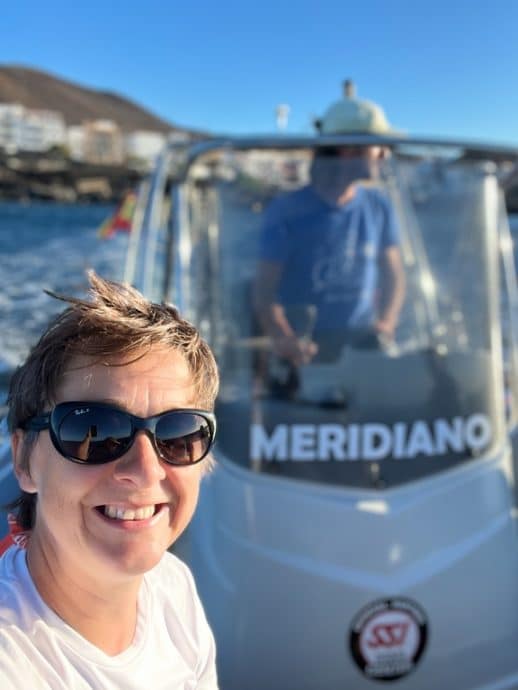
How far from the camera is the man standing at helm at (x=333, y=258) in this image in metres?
2.21

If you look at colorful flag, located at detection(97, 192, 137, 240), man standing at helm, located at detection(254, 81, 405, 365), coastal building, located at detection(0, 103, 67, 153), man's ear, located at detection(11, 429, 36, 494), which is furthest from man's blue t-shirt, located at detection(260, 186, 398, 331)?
coastal building, located at detection(0, 103, 67, 153)

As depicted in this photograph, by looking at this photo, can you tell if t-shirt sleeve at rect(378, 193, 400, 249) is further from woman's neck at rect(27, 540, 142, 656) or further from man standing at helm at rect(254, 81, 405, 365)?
woman's neck at rect(27, 540, 142, 656)

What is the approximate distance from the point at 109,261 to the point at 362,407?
8.01m

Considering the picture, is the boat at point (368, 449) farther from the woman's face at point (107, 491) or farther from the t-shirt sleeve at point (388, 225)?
the woman's face at point (107, 491)

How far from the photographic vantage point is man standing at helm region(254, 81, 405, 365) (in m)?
2.21

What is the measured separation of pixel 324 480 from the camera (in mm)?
2031

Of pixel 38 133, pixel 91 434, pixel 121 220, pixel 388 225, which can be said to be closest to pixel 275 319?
pixel 388 225

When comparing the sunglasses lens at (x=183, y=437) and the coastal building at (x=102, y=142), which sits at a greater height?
the coastal building at (x=102, y=142)

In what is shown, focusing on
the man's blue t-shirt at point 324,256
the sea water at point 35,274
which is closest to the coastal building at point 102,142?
the sea water at point 35,274

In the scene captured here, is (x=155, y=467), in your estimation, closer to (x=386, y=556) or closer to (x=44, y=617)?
(x=44, y=617)

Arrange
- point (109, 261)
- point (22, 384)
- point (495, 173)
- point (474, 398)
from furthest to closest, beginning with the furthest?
1. point (109, 261)
2. point (495, 173)
3. point (474, 398)
4. point (22, 384)

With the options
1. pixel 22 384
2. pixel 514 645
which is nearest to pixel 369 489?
pixel 514 645

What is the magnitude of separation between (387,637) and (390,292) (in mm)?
1120

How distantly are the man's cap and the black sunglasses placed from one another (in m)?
1.65
